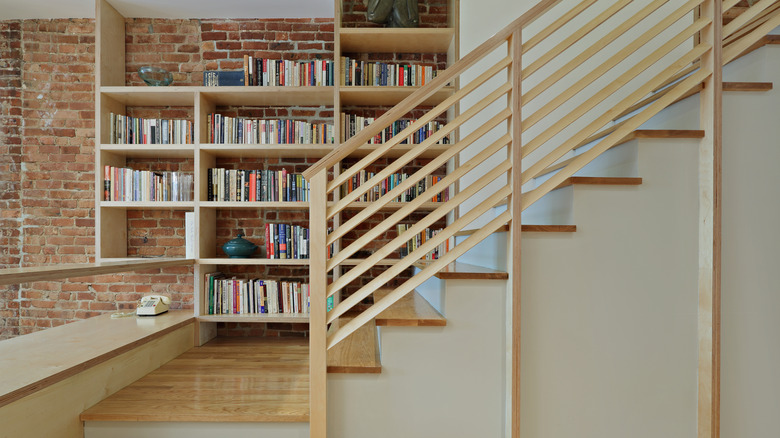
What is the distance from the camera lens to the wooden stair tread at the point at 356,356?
5.82ft

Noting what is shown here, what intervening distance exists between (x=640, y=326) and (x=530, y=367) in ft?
1.52

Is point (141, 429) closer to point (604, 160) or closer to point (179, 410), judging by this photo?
point (179, 410)

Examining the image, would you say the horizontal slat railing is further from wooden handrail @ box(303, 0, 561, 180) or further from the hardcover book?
the hardcover book

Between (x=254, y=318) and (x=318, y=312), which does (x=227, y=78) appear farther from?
(x=318, y=312)

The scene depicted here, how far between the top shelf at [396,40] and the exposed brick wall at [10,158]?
8.61ft

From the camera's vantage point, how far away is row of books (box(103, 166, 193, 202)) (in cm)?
336

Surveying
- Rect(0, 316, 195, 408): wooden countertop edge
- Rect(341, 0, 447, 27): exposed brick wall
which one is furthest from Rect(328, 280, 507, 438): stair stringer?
Rect(341, 0, 447, 27): exposed brick wall

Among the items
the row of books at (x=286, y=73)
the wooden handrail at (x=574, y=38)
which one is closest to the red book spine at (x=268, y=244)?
the row of books at (x=286, y=73)

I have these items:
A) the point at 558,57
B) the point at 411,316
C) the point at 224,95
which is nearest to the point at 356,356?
the point at 411,316

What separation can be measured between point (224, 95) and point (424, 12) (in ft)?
5.60

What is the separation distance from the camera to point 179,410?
1967 millimetres

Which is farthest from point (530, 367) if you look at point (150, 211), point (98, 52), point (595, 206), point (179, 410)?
point (98, 52)

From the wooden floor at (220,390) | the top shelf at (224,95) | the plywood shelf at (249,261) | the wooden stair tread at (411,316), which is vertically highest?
the top shelf at (224,95)

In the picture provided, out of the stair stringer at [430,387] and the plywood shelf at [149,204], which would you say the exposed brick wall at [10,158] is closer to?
the plywood shelf at [149,204]
